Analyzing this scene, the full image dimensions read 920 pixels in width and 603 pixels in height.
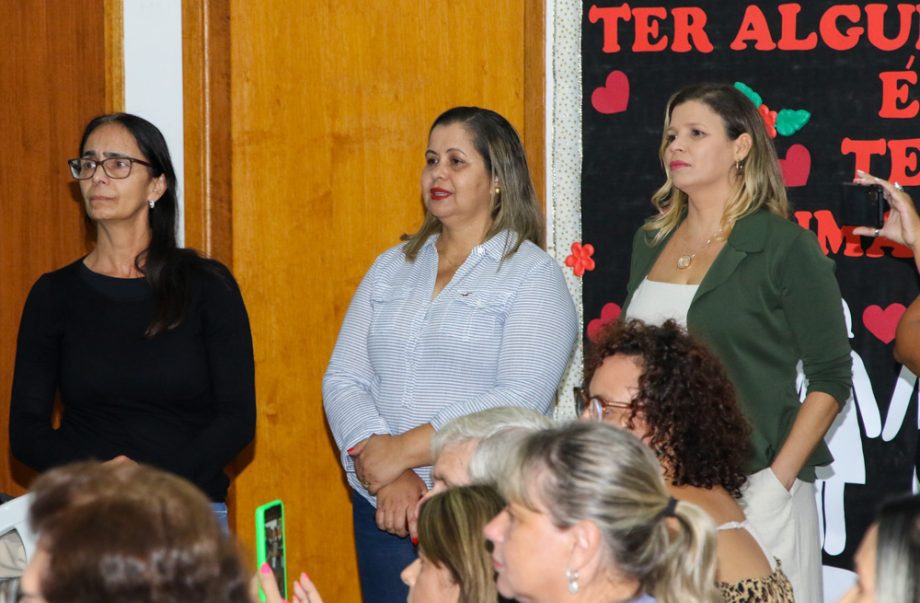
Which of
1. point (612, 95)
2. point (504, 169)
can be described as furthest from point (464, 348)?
point (612, 95)

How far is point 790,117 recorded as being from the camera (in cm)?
331

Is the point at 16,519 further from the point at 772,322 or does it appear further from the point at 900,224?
the point at 900,224

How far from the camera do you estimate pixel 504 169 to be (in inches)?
116

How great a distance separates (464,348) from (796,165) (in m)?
1.13

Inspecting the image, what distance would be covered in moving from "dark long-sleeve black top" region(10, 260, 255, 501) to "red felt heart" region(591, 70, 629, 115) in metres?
1.25

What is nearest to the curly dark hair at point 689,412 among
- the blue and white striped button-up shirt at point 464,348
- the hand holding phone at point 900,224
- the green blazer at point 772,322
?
the green blazer at point 772,322

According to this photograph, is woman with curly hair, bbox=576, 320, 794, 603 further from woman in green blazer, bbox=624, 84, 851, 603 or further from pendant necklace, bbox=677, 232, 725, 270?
pendant necklace, bbox=677, 232, 725, 270

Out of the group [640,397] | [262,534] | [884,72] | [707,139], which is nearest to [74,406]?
[262,534]

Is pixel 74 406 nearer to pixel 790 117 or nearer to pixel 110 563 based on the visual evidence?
pixel 110 563

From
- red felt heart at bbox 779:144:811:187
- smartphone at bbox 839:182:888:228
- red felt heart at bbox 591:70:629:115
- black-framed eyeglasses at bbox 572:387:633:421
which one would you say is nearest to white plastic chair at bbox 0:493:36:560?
black-framed eyeglasses at bbox 572:387:633:421

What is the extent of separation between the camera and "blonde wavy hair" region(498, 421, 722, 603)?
166 cm

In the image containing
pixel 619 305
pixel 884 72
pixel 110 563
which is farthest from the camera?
pixel 619 305

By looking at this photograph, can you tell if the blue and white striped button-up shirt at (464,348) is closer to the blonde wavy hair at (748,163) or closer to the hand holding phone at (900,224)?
the blonde wavy hair at (748,163)

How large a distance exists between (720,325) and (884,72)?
101 cm
